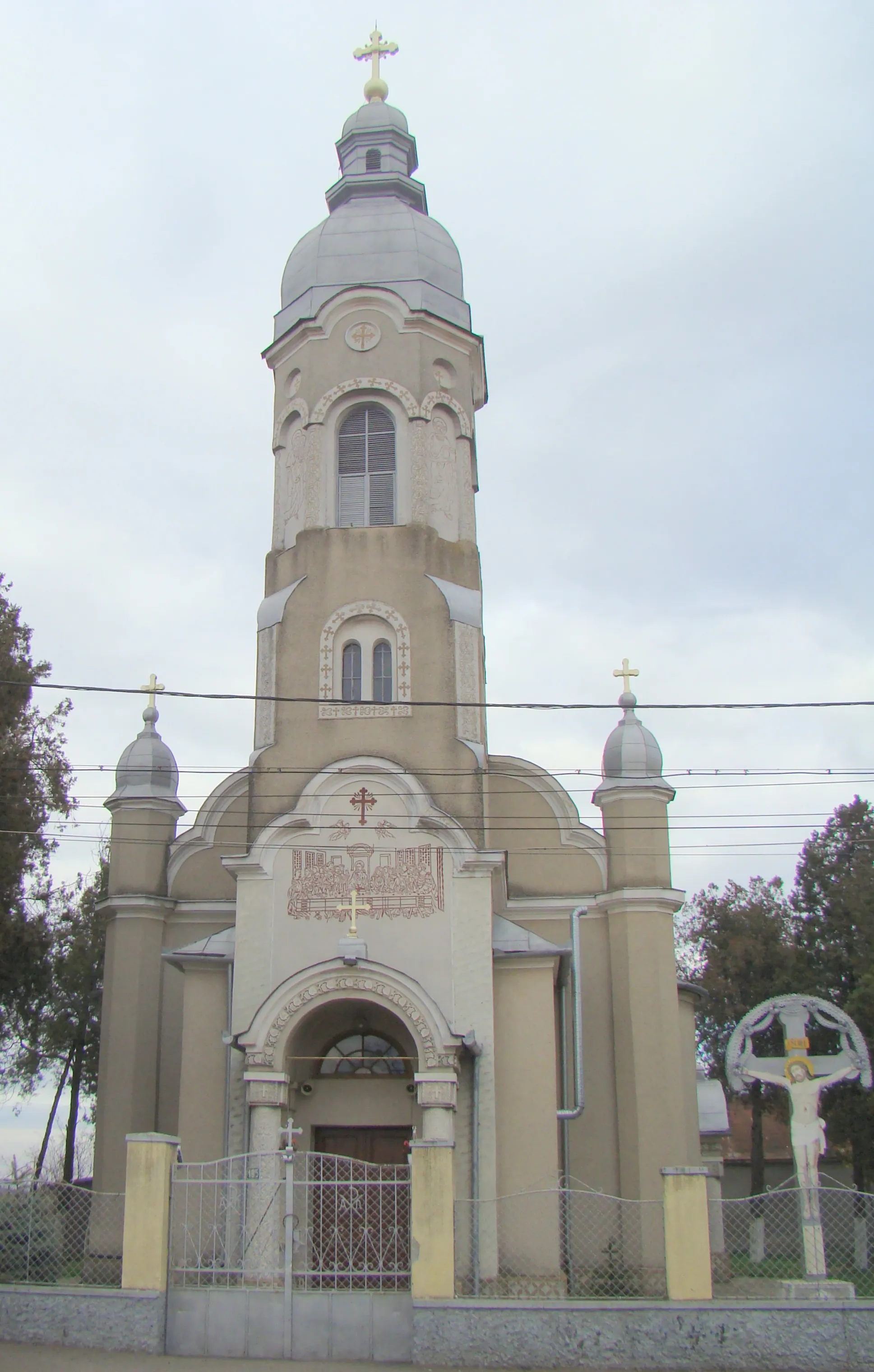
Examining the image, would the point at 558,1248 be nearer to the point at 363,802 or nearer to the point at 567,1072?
the point at 567,1072

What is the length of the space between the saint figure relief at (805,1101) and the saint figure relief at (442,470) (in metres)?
9.86

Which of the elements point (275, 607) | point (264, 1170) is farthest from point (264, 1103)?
point (275, 607)

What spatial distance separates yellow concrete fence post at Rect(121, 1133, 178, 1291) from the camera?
1210cm

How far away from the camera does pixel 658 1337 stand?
37.5ft

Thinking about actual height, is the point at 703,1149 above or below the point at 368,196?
below

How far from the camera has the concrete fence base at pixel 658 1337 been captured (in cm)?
1133

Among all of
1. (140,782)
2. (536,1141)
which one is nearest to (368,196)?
(140,782)

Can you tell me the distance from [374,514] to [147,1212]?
1145 cm

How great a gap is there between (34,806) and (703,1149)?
12.2 meters

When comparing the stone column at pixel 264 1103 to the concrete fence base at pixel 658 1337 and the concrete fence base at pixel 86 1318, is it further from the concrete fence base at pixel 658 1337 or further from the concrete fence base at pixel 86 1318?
the concrete fence base at pixel 658 1337

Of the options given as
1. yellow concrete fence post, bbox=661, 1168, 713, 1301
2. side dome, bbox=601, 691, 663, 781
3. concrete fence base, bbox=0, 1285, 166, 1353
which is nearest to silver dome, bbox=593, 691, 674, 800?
side dome, bbox=601, 691, 663, 781

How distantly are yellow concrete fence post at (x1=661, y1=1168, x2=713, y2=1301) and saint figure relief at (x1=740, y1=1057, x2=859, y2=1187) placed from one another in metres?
2.66

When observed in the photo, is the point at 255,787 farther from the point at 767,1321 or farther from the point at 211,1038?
the point at 767,1321

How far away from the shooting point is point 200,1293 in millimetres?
12086
